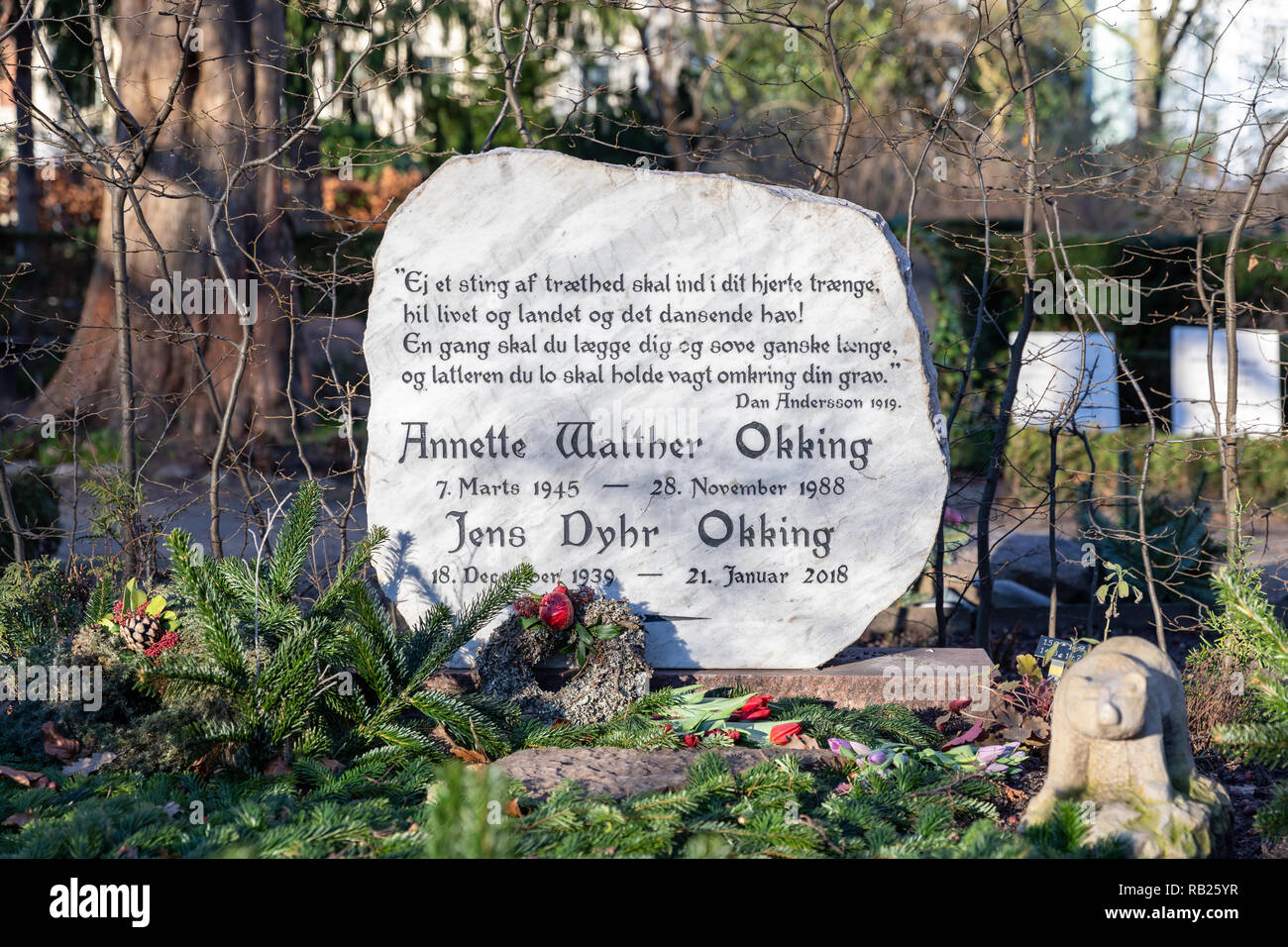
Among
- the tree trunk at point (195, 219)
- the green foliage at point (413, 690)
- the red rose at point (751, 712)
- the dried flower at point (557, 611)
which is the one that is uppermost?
the tree trunk at point (195, 219)

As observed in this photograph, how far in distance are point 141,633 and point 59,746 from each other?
49cm

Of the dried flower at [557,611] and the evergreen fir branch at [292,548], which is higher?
the evergreen fir branch at [292,548]

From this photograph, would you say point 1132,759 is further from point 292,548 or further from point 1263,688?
point 292,548

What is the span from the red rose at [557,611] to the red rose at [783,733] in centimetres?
88

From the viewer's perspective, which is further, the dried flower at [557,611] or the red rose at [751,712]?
the dried flower at [557,611]

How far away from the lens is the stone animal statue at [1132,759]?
9.30ft

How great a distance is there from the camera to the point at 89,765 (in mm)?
3695

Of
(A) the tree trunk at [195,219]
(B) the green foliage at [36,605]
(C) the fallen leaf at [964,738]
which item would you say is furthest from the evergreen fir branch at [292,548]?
(A) the tree trunk at [195,219]

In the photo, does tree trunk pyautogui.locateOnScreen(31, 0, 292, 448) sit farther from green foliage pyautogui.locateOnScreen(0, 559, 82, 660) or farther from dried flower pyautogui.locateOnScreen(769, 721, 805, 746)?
dried flower pyautogui.locateOnScreen(769, 721, 805, 746)

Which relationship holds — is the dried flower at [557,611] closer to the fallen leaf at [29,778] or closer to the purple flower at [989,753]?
the purple flower at [989,753]

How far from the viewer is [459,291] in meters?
4.54

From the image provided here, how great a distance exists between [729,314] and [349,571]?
1.81 metres
